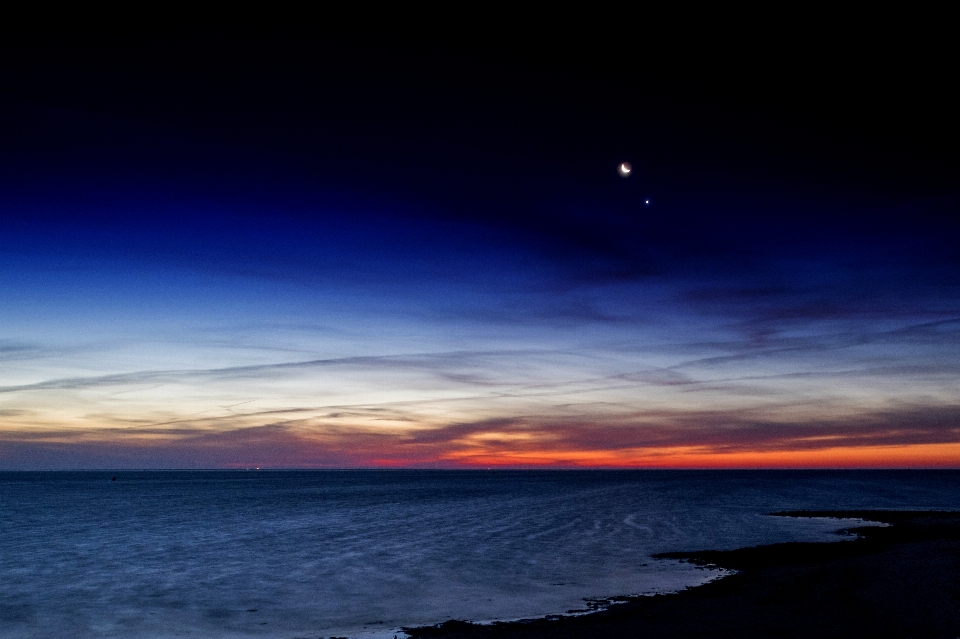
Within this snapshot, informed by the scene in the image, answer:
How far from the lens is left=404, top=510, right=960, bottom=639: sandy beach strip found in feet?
67.2

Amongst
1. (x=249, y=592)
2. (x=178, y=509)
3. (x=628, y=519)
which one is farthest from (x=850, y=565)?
(x=178, y=509)

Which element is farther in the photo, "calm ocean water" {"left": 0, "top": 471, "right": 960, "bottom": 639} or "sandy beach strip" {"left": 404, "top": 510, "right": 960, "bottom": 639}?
"calm ocean water" {"left": 0, "top": 471, "right": 960, "bottom": 639}

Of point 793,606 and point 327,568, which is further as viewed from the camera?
point 327,568

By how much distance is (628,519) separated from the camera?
63.8 meters

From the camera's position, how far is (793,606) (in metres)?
23.7

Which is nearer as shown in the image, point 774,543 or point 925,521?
point 774,543

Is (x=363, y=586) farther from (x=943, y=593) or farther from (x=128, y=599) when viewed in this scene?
(x=943, y=593)

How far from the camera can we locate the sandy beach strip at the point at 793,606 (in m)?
20.5

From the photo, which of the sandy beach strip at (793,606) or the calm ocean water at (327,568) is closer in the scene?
the sandy beach strip at (793,606)

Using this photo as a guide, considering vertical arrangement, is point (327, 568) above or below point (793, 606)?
above

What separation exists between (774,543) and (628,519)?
20.6 metres

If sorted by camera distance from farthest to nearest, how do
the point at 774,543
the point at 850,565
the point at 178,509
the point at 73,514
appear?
the point at 178,509 → the point at 73,514 → the point at 774,543 → the point at 850,565

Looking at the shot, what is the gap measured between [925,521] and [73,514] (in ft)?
274

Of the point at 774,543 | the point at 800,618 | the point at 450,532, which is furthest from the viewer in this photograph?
the point at 450,532
